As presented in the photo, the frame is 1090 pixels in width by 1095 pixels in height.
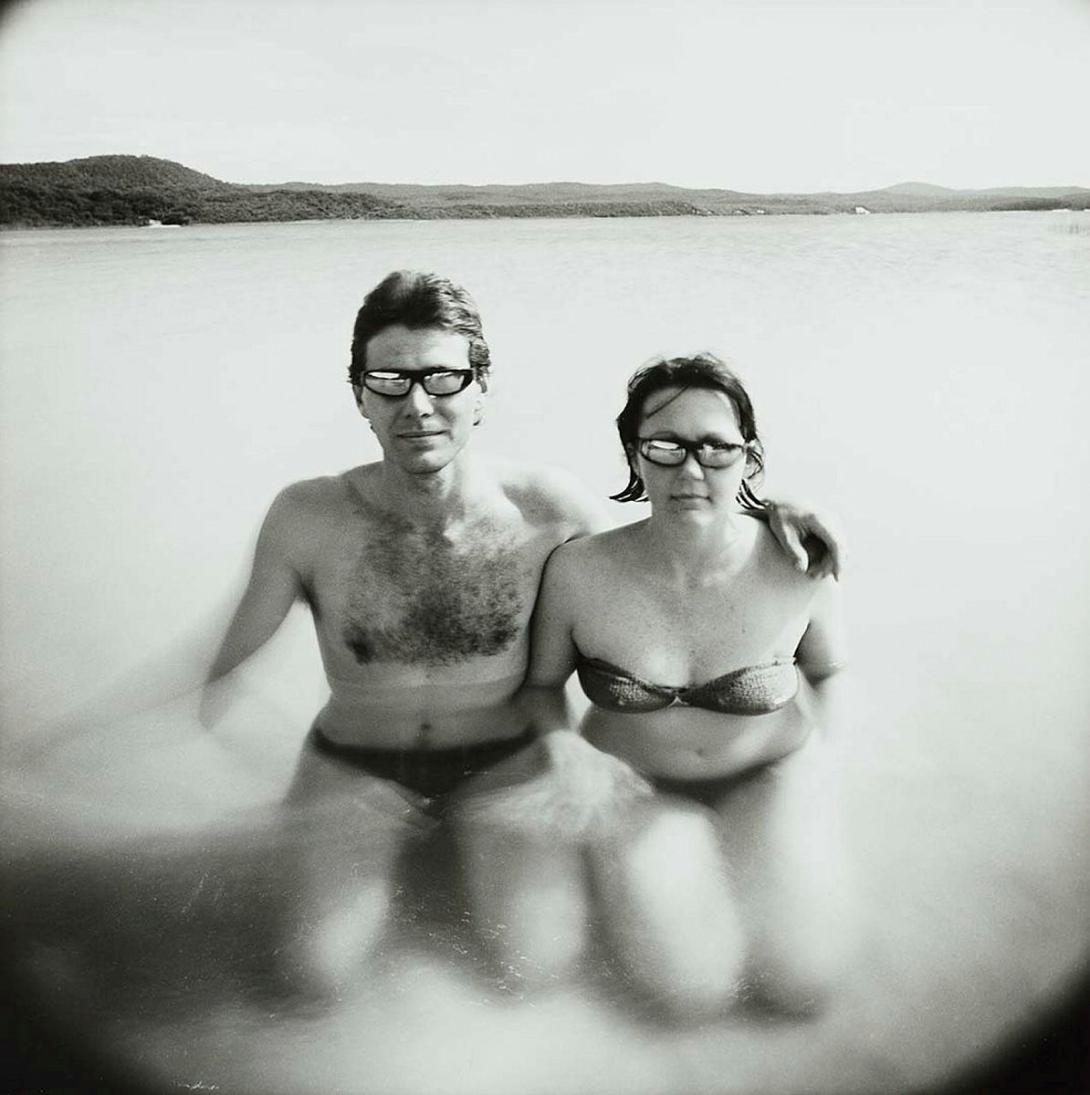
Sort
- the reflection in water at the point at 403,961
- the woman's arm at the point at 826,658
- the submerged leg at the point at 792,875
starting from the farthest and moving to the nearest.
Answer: the woman's arm at the point at 826,658, the submerged leg at the point at 792,875, the reflection in water at the point at 403,961

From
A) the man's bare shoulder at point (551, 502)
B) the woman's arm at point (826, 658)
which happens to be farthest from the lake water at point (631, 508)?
the man's bare shoulder at point (551, 502)

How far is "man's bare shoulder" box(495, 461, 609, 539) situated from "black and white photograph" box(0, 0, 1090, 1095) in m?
0.01

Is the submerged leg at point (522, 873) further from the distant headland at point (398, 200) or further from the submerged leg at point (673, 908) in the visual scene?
the distant headland at point (398, 200)

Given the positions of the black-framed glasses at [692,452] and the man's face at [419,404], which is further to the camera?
the man's face at [419,404]

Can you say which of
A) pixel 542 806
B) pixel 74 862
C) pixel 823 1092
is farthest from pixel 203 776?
pixel 823 1092

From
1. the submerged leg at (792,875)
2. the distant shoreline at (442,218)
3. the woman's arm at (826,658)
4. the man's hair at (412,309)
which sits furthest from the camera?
the distant shoreline at (442,218)

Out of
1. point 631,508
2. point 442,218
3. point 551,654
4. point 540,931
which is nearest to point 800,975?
point 540,931

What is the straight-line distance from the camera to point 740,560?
2.07 m

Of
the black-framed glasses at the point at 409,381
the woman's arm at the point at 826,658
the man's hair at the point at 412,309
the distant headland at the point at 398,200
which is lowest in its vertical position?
the woman's arm at the point at 826,658

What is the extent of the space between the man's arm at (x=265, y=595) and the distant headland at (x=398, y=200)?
1.08 meters

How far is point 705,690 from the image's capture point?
6.80 ft

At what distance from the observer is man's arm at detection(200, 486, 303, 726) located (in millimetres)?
2191

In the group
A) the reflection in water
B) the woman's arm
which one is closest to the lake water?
the reflection in water

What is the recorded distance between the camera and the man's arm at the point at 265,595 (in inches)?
86.3
